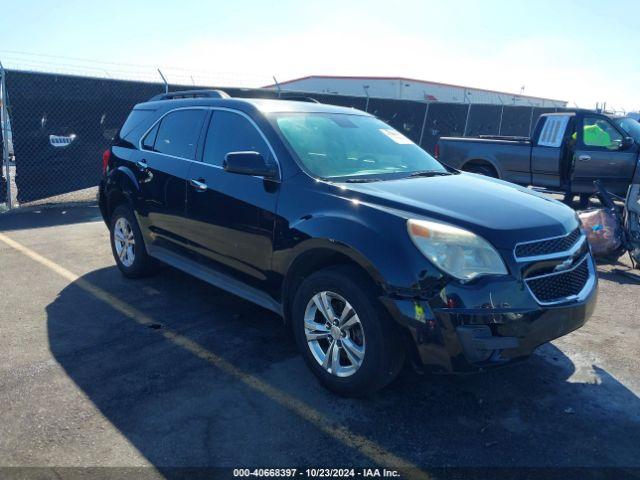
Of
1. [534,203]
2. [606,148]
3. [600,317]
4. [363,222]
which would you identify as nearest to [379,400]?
[363,222]

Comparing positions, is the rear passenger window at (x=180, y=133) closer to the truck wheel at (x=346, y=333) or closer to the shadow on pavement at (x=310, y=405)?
the shadow on pavement at (x=310, y=405)

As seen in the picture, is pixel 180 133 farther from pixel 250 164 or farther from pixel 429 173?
pixel 429 173

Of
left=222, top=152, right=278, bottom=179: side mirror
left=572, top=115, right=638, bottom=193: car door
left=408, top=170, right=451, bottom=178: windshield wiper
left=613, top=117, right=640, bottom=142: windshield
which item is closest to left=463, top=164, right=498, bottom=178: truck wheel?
left=572, top=115, right=638, bottom=193: car door

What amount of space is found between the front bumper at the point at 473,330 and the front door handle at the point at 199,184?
2049mm

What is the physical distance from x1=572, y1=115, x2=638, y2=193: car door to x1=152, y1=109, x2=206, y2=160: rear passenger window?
7.34 m

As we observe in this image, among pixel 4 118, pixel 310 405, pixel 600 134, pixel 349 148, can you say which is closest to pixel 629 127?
pixel 600 134

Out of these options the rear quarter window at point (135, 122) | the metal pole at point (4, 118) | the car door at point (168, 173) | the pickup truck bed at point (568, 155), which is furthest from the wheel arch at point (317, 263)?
the metal pole at point (4, 118)

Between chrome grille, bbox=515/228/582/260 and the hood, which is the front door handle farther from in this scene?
chrome grille, bbox=515/228/582/260

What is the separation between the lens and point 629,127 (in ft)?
32.2

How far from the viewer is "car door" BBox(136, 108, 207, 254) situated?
183 inches

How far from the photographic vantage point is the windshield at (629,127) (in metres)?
9.59

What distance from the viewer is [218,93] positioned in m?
4.95

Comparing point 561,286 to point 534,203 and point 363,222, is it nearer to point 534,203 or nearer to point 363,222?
point 534,203

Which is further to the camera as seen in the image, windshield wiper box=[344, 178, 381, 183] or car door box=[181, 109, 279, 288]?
car door box=[181, 109, 279, 288]
